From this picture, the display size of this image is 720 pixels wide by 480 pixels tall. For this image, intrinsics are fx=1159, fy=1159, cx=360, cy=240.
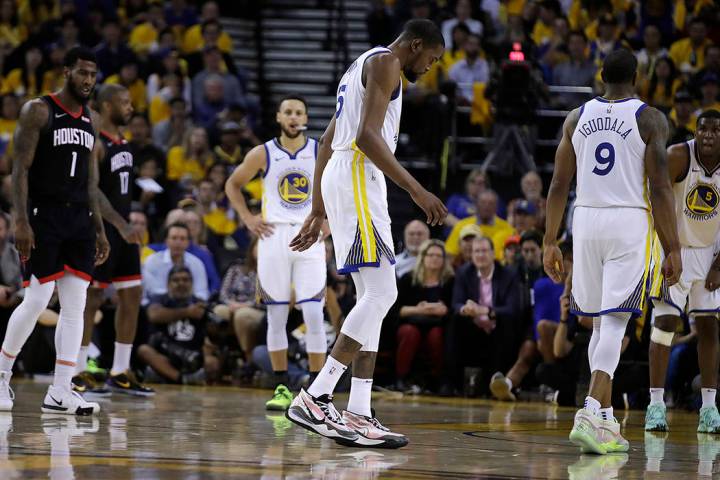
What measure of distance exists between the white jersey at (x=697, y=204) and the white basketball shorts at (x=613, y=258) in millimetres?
1552

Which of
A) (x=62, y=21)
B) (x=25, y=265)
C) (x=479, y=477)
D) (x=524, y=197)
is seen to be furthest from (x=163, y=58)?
(x=479, y=477)

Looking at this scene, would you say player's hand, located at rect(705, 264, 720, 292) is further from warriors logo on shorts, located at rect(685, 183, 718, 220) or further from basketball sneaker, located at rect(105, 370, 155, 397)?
basketball sneaker, located at rect(105, 370, 155, 397)

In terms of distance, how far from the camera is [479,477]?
4977 mm

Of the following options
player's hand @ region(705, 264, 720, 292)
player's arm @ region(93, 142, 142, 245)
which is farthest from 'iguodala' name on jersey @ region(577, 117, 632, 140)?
player's arm @ region(93, 142, 142, 245)

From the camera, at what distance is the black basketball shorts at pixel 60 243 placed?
25.4ft

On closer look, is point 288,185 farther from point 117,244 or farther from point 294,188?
point 117,244

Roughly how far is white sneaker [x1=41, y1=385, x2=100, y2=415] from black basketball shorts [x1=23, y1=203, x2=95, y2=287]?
2.52 feet

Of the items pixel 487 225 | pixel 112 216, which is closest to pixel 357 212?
pixel 112 216

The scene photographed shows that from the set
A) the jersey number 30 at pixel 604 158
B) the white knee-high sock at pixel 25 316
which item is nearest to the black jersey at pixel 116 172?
the white knee-high sock at pixel 25 316

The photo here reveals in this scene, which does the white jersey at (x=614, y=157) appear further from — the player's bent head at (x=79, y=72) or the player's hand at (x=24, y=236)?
the player's hand at (x=24, y=236)

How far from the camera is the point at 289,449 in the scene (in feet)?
19.6

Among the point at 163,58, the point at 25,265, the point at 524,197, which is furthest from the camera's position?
the point at 163,58

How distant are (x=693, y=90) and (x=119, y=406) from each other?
29.8 ft

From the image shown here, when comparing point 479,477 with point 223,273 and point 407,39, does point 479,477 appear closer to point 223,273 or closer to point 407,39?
point 407,39
